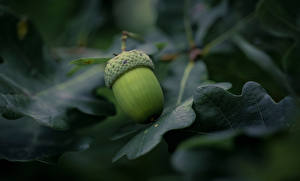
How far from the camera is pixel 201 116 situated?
1.25 meters

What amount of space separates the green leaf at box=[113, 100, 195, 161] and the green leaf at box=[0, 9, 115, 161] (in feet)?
1.14

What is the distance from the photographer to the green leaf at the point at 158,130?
114cm

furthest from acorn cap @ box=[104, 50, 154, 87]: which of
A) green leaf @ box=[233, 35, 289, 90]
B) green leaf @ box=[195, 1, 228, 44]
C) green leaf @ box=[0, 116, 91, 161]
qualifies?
green leaf @ box=[195, 1, 228, 44]

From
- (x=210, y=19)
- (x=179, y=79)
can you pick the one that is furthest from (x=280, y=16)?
(x=179, y=79)

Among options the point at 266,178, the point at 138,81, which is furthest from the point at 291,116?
the point at 138,81

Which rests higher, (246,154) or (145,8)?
(246,154)

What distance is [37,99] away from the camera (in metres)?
1.59

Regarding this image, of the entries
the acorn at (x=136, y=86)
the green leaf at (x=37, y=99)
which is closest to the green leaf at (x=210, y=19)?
the green leaf at (x=37, y=99)

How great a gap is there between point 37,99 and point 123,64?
0.52 m

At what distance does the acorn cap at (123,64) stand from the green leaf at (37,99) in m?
0.29

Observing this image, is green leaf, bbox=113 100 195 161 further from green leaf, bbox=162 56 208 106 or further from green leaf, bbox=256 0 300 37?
green leaf, bbox=256 0 300 37

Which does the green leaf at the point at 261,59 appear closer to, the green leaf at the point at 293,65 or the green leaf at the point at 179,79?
the green leaf at the point at 293,65

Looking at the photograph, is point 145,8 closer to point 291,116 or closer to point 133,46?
point 133,46

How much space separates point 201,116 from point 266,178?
421 mm
